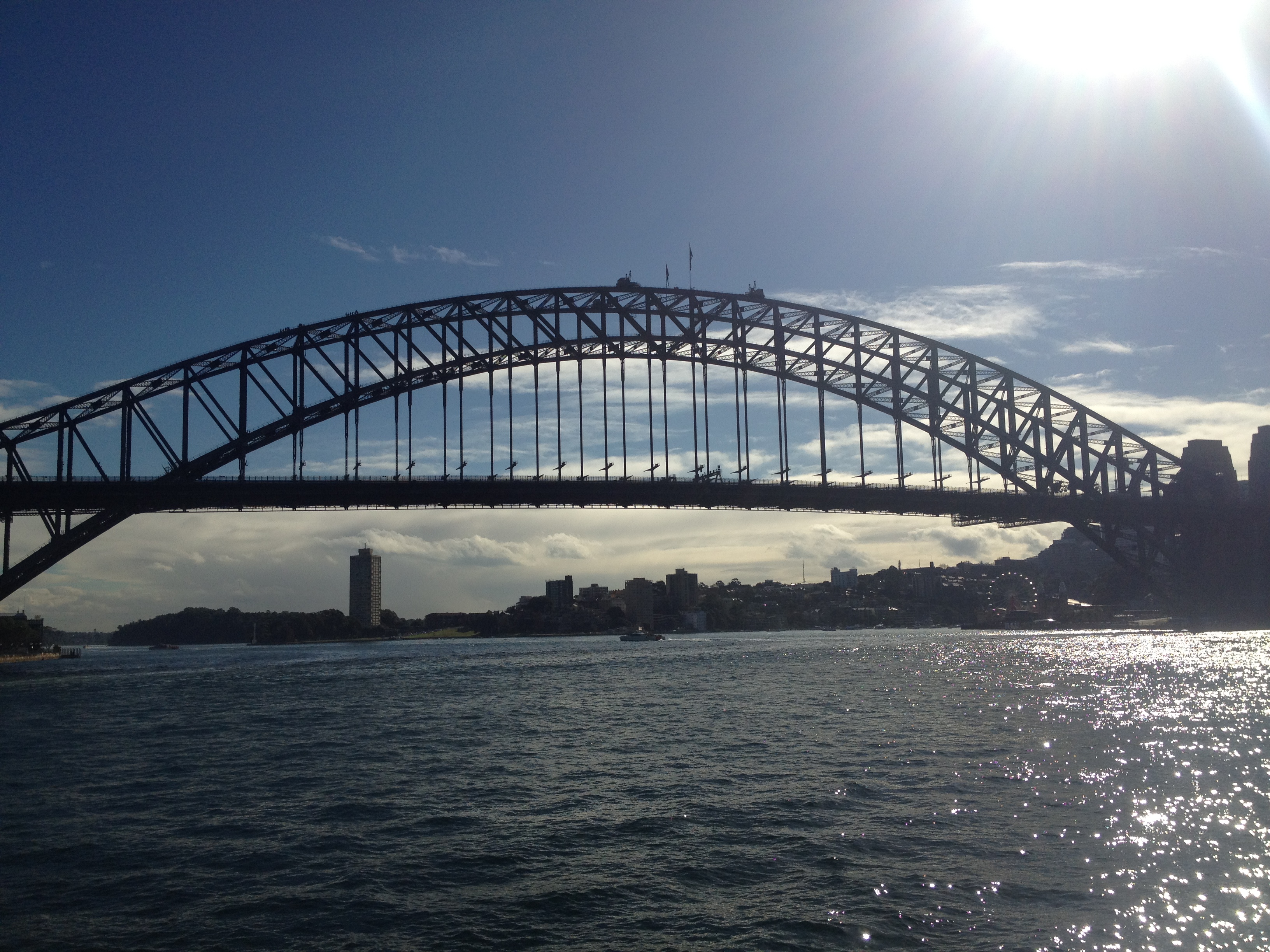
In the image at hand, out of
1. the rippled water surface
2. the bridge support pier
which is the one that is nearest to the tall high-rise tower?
the bridge support pier

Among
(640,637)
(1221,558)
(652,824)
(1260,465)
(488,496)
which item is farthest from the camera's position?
(640,637)

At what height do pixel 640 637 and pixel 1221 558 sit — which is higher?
pixel 1221 558

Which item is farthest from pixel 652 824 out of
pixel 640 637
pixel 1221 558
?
pixel 640 637

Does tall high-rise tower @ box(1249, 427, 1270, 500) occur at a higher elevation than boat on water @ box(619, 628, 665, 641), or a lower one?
higher

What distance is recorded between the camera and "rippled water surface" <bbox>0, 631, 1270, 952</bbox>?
1310cm

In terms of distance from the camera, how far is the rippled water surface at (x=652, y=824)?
1310 cm

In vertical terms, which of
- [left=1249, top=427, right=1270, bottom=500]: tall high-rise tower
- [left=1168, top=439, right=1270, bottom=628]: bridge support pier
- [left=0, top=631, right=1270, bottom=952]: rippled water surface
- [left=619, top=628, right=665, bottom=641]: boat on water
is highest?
[left=1249, top=427, right=1270, bottom=500]: tall high-rise tower

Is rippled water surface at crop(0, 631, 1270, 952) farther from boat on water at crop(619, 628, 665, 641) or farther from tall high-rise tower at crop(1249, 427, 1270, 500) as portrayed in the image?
boat on water at crop(619, 628, 665, 641)

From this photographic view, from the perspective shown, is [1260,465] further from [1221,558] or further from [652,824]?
[652,824]

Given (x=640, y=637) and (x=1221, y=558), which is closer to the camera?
(x=1221, y=558)

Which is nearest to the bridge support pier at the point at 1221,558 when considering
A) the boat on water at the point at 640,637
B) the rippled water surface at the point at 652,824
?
the rippled water surface at the point at 652,824

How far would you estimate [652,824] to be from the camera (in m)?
18.4

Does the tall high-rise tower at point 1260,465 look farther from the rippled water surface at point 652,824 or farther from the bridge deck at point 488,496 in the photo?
the rippled water surface at point 652,824

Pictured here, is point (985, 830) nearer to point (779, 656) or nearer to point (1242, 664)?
point (1242, 664)
